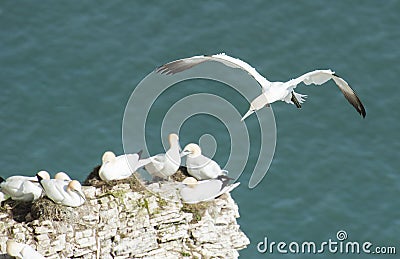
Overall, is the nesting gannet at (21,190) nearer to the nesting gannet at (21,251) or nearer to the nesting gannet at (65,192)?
the nesting gannet at (65,192)

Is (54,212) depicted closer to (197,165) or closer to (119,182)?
(119,182)

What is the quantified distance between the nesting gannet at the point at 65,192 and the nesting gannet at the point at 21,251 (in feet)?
3.24

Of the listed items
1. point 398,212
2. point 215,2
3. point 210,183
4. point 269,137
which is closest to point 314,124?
point 269,137

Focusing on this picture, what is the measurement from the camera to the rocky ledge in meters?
18.5

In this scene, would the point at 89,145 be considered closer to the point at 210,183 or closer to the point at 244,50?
the point at 244,50

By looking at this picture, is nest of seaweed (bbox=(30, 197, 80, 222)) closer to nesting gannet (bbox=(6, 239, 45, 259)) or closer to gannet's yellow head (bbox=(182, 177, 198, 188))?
nesting gannet (bbox=(6, 239, 45, 259))

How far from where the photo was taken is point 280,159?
32188 mm

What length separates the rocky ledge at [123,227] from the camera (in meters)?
18.5

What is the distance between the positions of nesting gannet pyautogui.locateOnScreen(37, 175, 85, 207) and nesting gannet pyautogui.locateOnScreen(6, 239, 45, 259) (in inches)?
38.9

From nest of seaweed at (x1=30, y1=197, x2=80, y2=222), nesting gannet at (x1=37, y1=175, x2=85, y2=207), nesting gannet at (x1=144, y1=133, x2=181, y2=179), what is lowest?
nest of seaweed at (x1=30, y1=197, x2=80, y2=222)

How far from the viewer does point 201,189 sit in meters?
19.5

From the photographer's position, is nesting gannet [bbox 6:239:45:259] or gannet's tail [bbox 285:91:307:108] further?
gannet's tail [bbox 285:91:307:108]

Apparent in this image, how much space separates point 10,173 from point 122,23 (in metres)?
6.56

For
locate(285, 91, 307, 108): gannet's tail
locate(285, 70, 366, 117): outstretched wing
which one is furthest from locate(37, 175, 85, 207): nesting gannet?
locate(285, 91, 307, 108): gannet's tail
